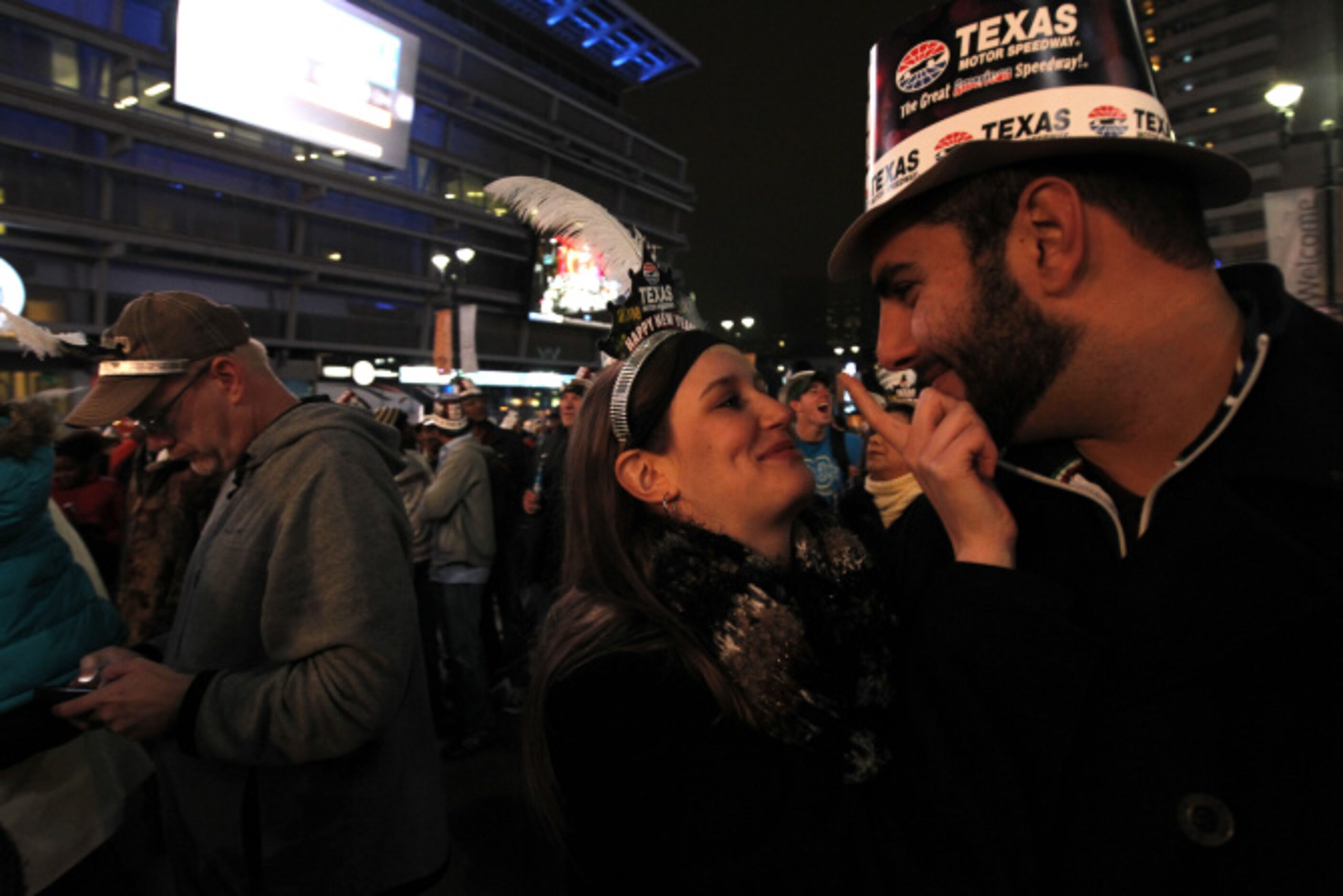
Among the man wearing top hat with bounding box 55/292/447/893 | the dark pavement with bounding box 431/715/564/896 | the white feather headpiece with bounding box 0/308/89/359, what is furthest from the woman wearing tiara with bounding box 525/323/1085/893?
the white feather headpiece with bounding box 0/308/89/359

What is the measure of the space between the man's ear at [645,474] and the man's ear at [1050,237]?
0.96m

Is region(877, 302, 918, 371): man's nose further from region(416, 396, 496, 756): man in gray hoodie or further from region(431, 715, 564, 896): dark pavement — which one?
region(416, 396, 496, 756): man in gray hoodie

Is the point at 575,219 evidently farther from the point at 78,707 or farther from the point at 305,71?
the point at 305,71

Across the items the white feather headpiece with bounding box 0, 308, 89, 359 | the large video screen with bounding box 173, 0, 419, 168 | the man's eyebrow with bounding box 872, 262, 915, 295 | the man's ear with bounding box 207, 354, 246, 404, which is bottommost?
the man's ear with bounding box 207, 354, 246, 404

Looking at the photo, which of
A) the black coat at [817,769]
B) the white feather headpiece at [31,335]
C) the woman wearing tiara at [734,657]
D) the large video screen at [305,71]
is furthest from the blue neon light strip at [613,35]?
the black coat at [817,769]

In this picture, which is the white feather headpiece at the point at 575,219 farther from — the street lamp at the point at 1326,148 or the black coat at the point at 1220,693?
the street lamp at the point at 1326,148

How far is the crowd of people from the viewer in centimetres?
116

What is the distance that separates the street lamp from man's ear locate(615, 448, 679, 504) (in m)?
8.86

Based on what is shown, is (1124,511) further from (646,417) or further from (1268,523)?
(646,417)

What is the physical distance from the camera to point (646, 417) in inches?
76.3

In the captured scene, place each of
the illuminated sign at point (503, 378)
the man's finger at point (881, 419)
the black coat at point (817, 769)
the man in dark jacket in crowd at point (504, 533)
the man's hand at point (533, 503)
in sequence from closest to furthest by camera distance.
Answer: the black coat at point (817, 769) → the man's finger at point (881, 419) → the man in dark jacket in crowd at point (504, 533) → the man's hand at point (533, 503) → the illuminated sign at point (503, 378)

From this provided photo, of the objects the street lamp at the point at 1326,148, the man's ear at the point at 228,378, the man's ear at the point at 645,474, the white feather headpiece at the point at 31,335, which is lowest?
the man's ear at the point at 645,474

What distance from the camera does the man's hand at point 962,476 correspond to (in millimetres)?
1390

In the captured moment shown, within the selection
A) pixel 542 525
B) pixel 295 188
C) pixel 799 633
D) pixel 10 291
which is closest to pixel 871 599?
pixel 799 633
